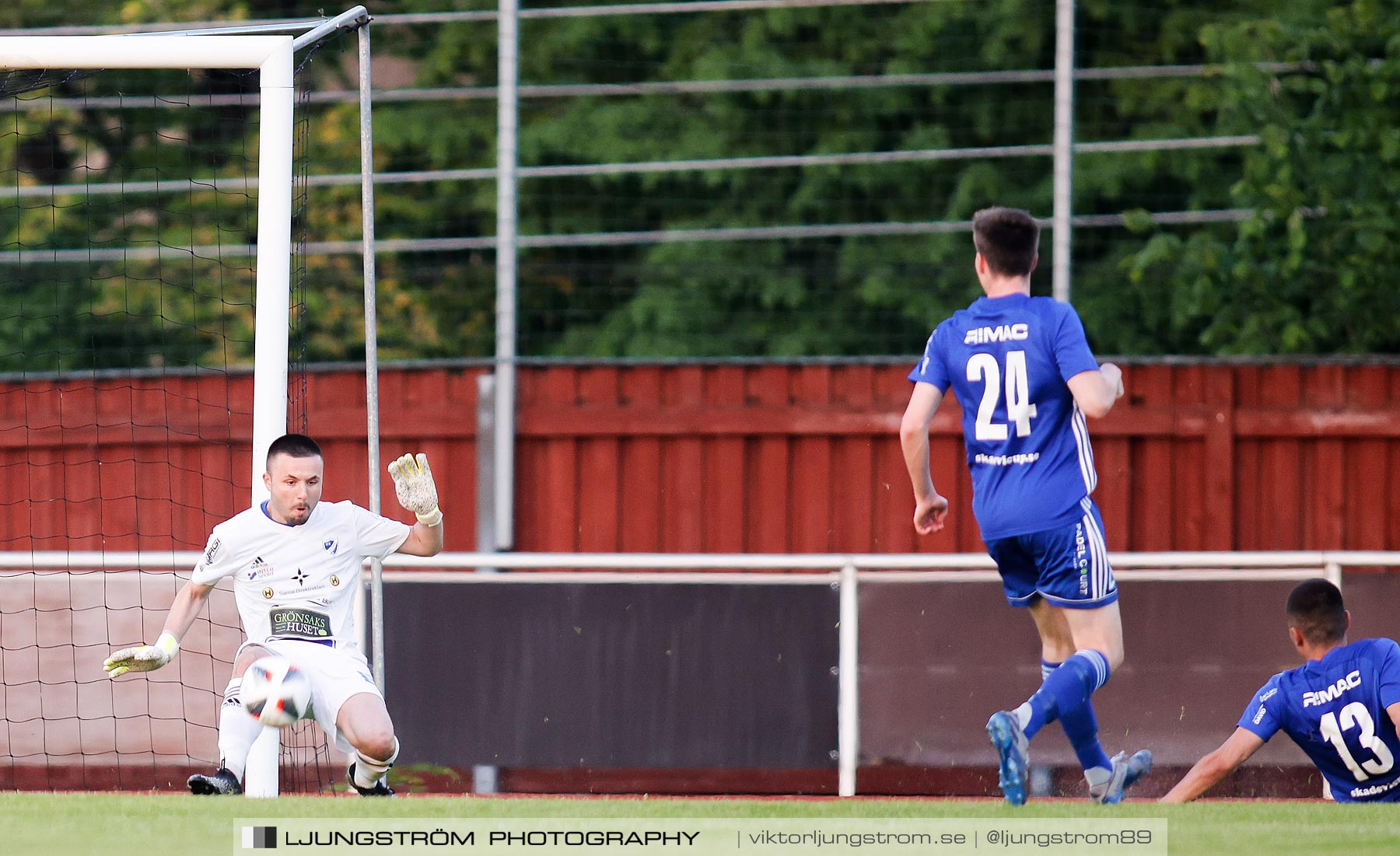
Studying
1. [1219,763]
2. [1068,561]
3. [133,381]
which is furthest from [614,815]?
[133,381]

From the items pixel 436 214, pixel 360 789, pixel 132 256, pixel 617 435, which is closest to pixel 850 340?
pixel 617 435

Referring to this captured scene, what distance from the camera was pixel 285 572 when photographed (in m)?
5.50

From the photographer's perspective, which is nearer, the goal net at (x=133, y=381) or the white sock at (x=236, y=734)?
the white sock at (x=236, y=734)

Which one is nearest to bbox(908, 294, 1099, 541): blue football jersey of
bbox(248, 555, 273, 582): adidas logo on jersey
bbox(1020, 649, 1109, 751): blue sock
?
bbox(1020, 649, 1109, 751): blue sock

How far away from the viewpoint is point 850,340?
38.8ft

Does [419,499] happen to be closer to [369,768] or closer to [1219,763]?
[369,768]

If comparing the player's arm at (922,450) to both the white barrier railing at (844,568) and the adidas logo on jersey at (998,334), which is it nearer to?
the adidas logo on jersey at (998,334)

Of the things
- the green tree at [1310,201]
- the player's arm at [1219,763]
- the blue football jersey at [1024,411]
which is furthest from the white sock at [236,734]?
the green tree at [1310,201]

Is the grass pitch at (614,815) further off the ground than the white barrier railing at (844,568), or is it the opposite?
the white barrier railing at (844,568)

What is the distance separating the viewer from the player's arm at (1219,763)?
5.42 meters

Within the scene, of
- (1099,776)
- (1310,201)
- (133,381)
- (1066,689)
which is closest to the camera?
(1066,689)

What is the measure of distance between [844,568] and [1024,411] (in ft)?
9.49

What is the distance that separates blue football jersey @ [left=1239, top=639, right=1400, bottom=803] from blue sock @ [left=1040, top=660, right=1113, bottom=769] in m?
0.78

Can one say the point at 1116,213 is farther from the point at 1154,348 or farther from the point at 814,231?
the point at 814,231
